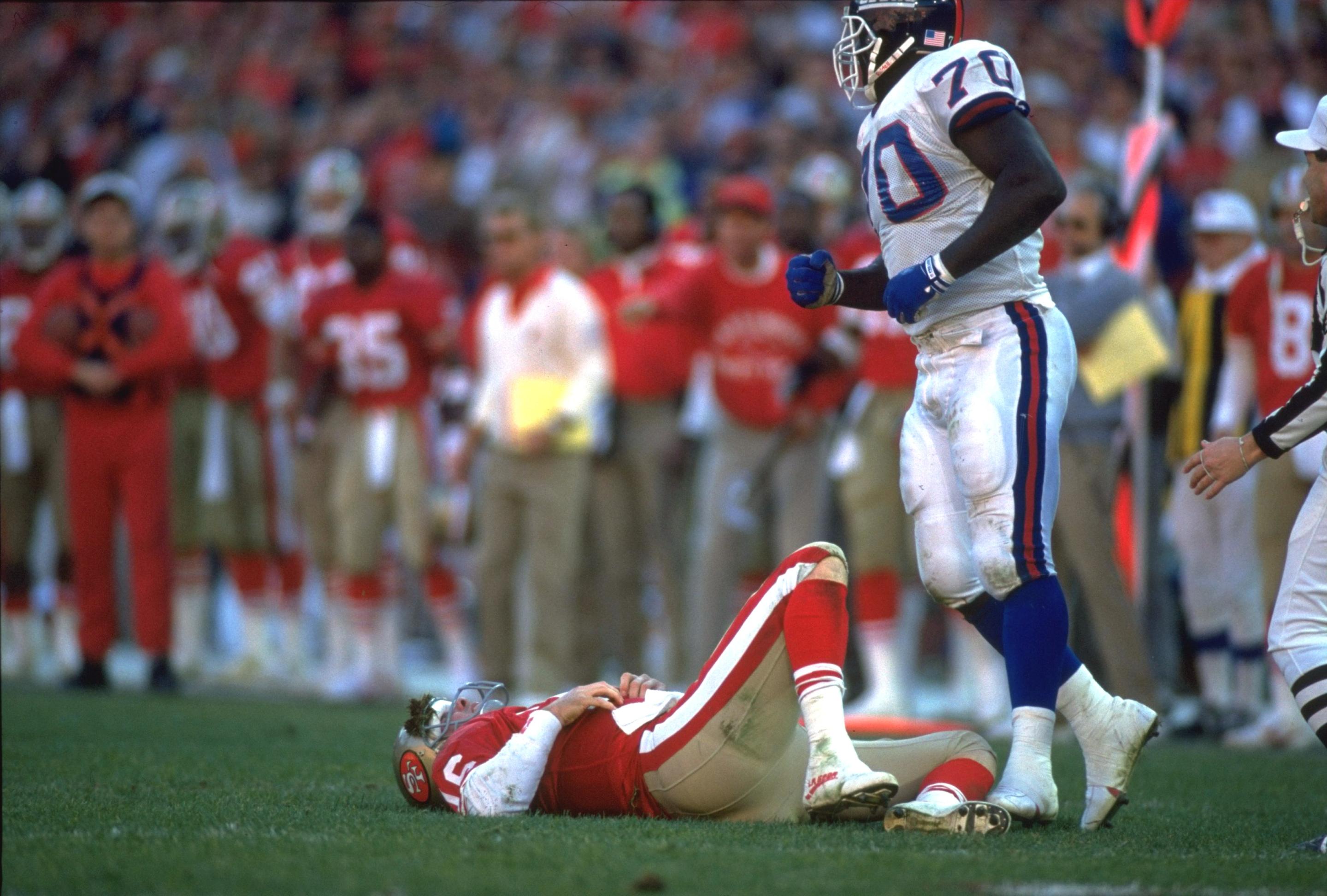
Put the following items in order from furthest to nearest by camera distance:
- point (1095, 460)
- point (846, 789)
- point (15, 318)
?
point (15, 318) < point (1095, 460) < point (846, 789)

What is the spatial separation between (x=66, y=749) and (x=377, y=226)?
4.22 meters

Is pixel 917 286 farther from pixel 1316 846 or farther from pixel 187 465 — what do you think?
pixel 187 465

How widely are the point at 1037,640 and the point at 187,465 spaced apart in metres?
7.22

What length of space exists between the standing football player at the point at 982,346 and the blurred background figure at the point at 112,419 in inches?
217

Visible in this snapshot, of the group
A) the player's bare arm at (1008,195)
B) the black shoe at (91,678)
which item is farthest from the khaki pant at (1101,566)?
the black shoe at (91,678)

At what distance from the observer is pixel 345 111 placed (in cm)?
1542

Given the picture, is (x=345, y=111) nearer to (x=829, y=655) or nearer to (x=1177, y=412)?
(x=1177, y=412)

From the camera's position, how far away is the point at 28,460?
10023 mm

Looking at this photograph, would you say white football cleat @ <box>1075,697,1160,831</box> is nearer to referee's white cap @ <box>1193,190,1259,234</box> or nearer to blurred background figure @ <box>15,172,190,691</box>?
referee's white cap @ <box>1193,190,1259,234</box>

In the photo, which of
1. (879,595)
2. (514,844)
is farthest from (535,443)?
(514,844)

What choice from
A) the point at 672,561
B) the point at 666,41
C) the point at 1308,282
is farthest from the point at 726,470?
the point at 666,41

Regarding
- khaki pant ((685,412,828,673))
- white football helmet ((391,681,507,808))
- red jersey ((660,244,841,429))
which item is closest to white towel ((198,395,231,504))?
khaki pant ((685,412,828,673))

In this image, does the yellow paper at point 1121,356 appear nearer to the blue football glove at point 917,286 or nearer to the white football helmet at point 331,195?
the blue football glove at point 917,286

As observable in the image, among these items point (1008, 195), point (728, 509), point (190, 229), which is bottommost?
point (728, 509)
